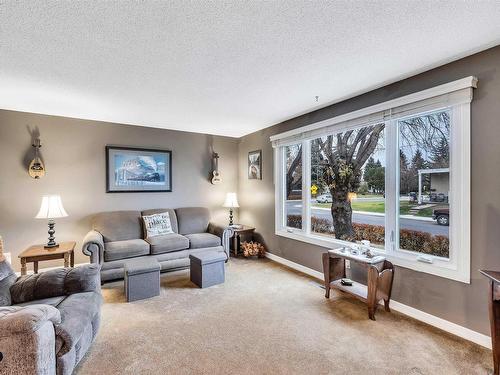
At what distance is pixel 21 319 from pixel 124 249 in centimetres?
221

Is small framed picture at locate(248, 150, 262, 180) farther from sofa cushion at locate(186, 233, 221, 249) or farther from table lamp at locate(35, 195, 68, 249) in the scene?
table lamp at locate(35, 195, 68, 249)

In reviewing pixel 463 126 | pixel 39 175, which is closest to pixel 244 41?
pixel 463 126

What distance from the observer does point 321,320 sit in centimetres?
248

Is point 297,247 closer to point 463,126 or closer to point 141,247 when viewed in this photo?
point 141,247

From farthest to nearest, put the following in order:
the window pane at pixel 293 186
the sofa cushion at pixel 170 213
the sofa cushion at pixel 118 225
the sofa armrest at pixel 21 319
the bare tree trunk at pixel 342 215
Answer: the sofa cushion at pixel 170 213 < the window pane at pixel 293 186 < the sofa cushion at pixel 118 225 < the bare tree trunk at pixel 342 215 < the sofa armrest at pixel 21 319

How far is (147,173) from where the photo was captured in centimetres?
453

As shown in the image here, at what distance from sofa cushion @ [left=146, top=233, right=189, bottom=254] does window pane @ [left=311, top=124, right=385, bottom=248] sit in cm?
200

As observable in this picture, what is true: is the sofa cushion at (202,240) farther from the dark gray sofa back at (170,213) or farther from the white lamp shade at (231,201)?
the white lamp shade at (231,201)

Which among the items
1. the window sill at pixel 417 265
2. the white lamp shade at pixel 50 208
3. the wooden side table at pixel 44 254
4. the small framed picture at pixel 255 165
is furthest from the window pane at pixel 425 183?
the white lamp shade at pixel 50 208

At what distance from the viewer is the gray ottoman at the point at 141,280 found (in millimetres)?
2902

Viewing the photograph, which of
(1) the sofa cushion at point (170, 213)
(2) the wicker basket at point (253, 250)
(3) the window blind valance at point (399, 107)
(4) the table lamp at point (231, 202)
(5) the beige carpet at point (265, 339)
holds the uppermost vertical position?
(3) the window blind valance at point (399, 107)

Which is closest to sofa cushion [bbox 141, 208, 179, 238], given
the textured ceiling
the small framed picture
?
the small framed picture

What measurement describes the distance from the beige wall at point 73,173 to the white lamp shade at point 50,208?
0.48 m

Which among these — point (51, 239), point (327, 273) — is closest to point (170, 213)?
point (51, 239)
